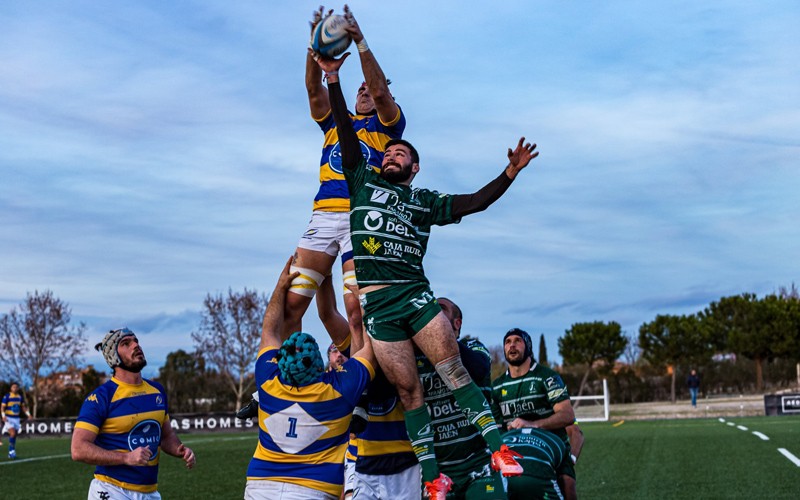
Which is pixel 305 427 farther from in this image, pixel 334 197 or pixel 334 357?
pixel 334 357

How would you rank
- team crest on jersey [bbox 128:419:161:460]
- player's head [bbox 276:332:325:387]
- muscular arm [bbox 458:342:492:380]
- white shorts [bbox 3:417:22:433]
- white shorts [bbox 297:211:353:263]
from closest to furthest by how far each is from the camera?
player's head [bbox 276:332:325:387], muscular arm [bbox 458:342:492:380], white shorts [bbox 297:211:353:263], team crest on jersey [bbox 128:419:161:460], white shorts [bbox 3:417:22:433]

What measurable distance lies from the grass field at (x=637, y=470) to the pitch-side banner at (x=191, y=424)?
13633 mm

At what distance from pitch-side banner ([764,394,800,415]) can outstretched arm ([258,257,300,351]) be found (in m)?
43.8

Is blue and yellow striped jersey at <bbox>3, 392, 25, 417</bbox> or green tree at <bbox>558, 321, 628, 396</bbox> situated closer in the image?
blue and yellow striped jersey at <bbox>3, 392, 25, 417</bbox>

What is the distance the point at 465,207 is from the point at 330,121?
1.84 meters

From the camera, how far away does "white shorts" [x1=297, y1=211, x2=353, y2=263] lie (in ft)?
25.1

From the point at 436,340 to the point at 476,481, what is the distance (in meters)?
1.16

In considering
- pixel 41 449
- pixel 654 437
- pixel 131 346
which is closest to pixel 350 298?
pixel 131 346

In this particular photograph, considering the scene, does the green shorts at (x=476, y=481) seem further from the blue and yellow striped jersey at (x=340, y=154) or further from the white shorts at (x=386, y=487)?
the blue and yellow striped jersey at (x=340, y=154)

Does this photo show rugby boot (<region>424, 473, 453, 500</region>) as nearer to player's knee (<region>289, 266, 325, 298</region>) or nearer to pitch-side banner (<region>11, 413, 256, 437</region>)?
player's knee (<region>289, 266, 325, 298</region>)

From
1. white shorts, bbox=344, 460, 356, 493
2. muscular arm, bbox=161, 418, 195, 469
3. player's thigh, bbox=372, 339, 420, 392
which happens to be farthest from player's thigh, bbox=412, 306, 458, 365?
muscular arm, bbox=161, 418, 195, 469

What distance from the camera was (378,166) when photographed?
7.79 meters

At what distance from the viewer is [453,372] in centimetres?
674

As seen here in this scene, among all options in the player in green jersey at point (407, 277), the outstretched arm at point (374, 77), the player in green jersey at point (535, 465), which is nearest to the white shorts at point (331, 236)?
the player in green jersey at point (407, 277)
